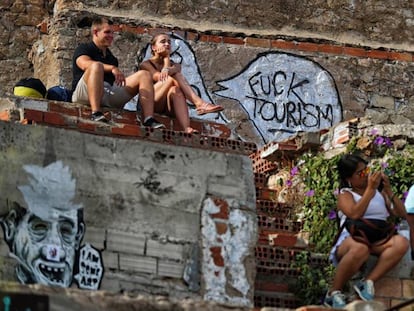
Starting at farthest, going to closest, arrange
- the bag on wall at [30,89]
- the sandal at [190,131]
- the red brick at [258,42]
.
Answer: the red brick at [258,42] < the bag on wall at [30,89] < the sandal at [190,131]

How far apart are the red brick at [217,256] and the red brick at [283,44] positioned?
242 inches

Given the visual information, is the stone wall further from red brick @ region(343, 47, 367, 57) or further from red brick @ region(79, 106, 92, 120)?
red brick @ region(79, 106, 92, 120)

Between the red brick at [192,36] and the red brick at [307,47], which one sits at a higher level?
the red brick at [307,47]

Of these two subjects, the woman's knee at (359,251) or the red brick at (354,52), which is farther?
the red brick at (354,52)

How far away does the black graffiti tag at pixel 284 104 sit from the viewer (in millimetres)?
15016

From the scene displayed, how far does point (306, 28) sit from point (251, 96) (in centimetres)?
125

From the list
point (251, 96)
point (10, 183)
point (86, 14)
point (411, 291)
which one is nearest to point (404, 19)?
point (251, 96)

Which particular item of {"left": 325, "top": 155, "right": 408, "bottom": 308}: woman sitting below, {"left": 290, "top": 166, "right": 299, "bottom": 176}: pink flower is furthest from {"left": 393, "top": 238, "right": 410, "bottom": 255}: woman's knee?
{"left": 290, "top": 166, "right": 299, "bottom": 176}: pink flower

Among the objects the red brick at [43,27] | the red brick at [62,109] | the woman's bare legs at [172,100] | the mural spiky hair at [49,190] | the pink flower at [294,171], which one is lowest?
the mural spiky hair at [49,190]

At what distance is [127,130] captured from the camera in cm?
1046

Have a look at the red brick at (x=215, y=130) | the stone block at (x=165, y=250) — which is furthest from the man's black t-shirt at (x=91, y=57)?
the stone block at (x=165, y=250)

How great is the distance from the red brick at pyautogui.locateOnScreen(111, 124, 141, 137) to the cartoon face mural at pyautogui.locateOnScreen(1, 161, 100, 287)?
1152 mm

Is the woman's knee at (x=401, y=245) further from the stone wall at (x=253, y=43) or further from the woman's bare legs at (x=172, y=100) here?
the stone wall at (x=253, y=43)

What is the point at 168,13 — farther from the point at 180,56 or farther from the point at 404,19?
the point at 404,19
